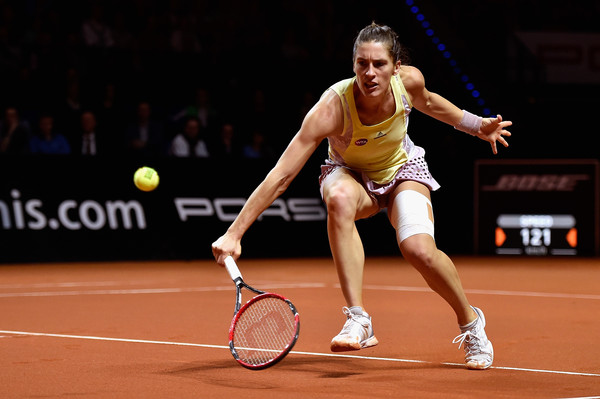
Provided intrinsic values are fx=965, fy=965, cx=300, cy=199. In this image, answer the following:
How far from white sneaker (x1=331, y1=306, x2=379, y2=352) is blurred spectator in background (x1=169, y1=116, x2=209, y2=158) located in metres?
8.99

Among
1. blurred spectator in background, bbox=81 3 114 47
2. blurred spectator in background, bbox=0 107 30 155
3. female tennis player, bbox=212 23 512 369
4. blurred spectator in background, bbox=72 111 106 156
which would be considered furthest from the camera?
blurred spectator in background, bbox=81 3 114 47

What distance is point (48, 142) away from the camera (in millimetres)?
13359

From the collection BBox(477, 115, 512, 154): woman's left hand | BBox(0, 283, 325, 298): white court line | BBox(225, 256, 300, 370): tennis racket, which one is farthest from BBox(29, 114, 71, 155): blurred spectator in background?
BBox(225, 256, 300, 370): tennis racket

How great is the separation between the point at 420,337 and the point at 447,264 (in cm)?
142

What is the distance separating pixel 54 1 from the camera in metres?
15.5

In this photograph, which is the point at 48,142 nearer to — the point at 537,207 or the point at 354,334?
the point at 537,207

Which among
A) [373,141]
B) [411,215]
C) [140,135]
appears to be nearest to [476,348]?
[411,215]

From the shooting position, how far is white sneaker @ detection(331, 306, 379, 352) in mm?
5105

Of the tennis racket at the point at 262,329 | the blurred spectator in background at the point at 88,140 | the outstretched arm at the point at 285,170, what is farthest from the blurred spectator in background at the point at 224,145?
the tennis racket at the point at 262,329

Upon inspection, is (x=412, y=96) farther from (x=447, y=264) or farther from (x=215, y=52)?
(x=215, y=52)

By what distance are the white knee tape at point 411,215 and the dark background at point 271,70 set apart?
877cm

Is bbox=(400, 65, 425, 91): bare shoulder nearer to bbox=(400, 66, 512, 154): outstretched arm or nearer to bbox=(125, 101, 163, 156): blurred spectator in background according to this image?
bbox=(400, 66, 512, 154): outstretched arm

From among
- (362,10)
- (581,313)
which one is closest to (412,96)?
(581,313)

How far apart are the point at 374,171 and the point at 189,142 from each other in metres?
8.88
